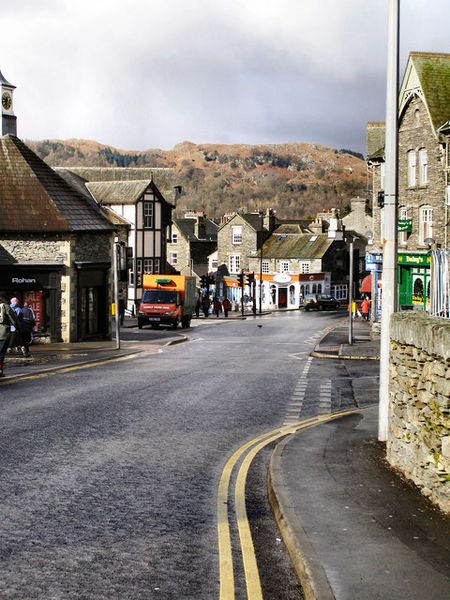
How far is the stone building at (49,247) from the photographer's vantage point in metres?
30.0

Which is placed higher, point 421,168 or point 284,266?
point 421,168

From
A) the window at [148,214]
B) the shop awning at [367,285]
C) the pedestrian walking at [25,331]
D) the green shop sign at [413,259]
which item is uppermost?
the window at [148,214]

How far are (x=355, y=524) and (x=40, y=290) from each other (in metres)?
24.3

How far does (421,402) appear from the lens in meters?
8.73

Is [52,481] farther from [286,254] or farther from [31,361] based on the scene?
[286,254]

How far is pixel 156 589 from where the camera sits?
625 cm

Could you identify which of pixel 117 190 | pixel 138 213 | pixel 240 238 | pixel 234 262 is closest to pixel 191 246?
pixel 234 262

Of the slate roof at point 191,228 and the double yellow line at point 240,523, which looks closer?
the double yellow line at point 240,523

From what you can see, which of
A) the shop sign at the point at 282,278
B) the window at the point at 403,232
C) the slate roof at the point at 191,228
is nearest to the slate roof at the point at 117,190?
the window at the point at 403,232

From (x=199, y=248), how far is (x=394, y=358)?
88.2m

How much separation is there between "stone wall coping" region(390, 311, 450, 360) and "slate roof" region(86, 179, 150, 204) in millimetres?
51145

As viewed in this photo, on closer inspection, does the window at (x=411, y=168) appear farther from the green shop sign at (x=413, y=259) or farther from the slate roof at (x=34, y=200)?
the slate roof at (x=34, y=200)

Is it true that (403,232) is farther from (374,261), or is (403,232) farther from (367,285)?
(367,285)

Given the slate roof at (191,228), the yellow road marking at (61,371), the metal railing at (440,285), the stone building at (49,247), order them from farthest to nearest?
the slate roof at (191,228), the stone building at (49,247), the yellow road marking at (61,371), the metal railing at (440,285)
